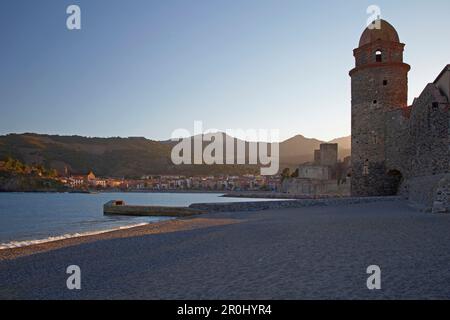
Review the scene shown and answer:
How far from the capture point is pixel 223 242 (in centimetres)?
883

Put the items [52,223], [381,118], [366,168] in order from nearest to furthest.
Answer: [381,118]
[366,168]
[52,223]

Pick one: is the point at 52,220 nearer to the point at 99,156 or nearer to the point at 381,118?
the point at 381,118

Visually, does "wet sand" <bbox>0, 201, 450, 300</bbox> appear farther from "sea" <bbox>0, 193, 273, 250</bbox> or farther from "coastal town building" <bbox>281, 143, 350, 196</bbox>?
"coastal town building" <bbox>281, 143, 350, 196</bbox>

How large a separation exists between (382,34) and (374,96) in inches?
138

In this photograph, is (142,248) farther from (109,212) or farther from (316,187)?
(316,187)

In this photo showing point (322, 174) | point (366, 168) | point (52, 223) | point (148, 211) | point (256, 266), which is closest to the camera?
point (256, 266)

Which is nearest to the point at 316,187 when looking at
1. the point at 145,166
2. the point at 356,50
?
the point at 356,50

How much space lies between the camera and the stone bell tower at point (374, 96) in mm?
21656

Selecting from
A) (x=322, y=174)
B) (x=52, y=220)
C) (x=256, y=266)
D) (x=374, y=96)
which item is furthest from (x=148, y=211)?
(x=322, y=174)

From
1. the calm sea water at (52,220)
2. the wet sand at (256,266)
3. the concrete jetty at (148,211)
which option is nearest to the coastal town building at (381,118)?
the concrete jetty at (148,211)

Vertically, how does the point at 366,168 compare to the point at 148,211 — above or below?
above

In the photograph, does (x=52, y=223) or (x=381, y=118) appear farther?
(x=52, y=223)

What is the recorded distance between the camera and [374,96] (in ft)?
72.1

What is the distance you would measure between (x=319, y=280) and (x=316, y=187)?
45513 millimetres
